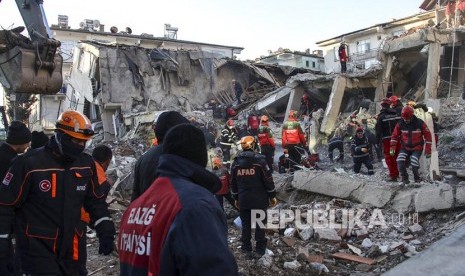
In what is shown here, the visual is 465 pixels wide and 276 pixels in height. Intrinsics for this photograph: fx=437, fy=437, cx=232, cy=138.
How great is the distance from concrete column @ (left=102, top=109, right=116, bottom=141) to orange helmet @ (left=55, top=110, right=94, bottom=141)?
19465 millimetres

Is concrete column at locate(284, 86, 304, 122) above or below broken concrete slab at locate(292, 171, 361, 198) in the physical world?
above

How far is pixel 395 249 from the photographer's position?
6.04m

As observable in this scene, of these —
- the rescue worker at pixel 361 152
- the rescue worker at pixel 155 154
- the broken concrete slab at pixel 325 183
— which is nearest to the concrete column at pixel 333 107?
the rescue worker at pixel 361 152

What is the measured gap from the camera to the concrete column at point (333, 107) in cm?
1673

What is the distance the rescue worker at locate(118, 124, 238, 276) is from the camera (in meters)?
1.50

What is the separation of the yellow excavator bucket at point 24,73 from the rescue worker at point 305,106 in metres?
15.9

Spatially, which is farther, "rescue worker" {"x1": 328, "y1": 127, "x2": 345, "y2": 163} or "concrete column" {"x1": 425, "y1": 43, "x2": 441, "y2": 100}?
"concrete column" {"x1": 425, "y1": 43, "x2": 441, "y2": 100}

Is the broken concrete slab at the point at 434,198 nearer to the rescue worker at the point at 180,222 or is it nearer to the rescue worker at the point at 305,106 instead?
the rescue worker at the point at 180,222

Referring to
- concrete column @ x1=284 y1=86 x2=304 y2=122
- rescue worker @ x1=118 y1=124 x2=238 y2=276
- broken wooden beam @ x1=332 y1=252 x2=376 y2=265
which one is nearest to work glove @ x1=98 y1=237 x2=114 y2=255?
rescue worker @ x1=118 y1=124 x2=238 y2=276

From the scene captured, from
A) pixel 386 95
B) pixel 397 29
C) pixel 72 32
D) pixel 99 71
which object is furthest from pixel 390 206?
pixel 72 32

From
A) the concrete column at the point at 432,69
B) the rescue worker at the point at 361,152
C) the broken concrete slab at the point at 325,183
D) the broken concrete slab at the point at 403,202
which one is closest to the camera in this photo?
the broken concrete slab at the point at 403,202

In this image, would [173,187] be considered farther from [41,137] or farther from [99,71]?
[99,71]

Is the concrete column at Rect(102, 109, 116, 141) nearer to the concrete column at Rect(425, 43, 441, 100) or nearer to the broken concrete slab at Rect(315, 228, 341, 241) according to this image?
the concrete column at Rect(425, 43, 441, 100)

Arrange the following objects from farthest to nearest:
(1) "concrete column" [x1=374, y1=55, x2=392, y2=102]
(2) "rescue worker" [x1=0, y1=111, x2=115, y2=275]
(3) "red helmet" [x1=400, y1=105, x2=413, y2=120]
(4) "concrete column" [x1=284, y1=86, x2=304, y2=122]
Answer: (4) "concrete column" [x1=284, y1=86, x2=304, y2=122] < (1) "concrete column" [x1=374, y1=55, x2=392, y2=102] < (3) "red helmet" [x1=400, y1=105, x2=413, y2=120] < (2) "rescue worker" [x1=0, y1=111, x2=115, y2=275]
